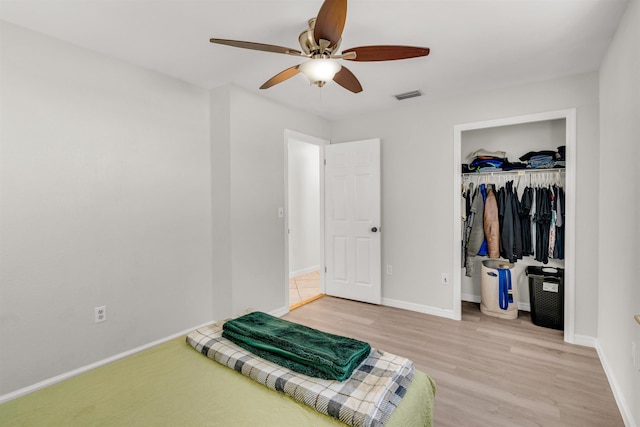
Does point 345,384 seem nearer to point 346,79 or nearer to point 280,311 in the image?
point 346,79

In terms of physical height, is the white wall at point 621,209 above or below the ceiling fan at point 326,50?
below

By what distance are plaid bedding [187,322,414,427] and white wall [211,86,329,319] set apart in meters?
1.63

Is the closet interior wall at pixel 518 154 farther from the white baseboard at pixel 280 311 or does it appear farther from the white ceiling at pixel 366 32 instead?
the white baseboard at pixel 280 311

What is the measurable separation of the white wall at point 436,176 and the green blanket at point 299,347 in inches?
93.1

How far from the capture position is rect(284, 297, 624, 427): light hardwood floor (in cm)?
196

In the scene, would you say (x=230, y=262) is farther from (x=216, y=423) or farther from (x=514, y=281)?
(x=514, y=281)

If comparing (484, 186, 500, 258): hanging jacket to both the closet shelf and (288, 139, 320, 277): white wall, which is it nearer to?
the closet shelf

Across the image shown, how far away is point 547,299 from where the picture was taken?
127 inches

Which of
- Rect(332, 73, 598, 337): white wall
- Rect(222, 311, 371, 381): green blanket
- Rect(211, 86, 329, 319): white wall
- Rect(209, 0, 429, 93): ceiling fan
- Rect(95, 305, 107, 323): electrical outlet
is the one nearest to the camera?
Rect(222, 311, 371, 381): green blanket

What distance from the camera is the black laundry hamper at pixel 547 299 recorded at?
3.17 m

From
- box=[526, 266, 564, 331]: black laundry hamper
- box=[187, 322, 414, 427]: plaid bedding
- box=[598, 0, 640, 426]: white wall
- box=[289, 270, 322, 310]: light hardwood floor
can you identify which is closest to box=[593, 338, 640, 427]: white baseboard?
box=[598, 0, 640, 426]: white wall

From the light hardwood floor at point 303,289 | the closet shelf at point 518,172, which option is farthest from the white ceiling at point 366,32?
the light hardwood floor at point 303,289

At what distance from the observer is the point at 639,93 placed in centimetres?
166

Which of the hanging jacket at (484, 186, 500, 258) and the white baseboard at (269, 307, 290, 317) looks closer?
the white baseboard at (269, 307, 290, 317)
